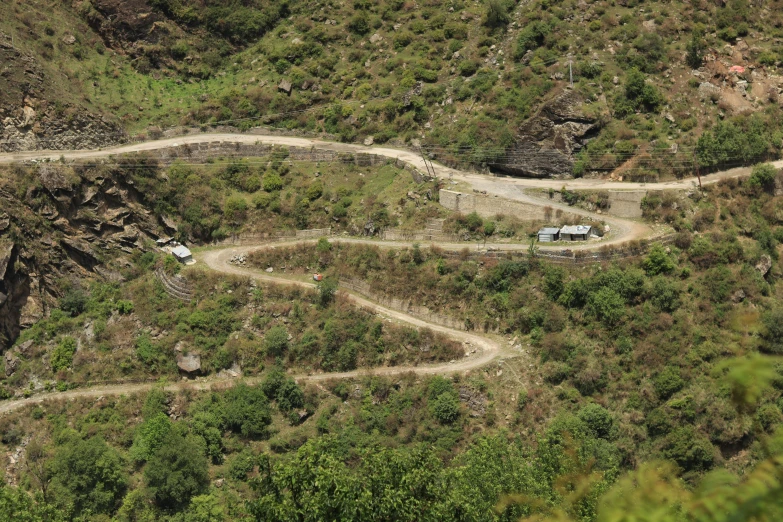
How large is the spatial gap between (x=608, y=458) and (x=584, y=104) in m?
21.6

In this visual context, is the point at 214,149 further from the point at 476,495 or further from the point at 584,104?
the point at 476,495

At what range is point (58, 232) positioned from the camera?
143 feet

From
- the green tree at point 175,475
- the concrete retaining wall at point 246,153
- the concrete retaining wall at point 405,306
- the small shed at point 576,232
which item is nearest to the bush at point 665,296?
the small shed at point 576,232

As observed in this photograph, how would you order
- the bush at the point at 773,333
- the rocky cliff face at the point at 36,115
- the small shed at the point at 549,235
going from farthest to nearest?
the rocky cliff face at the point at 36,115 → the small shed at the point at 549,235 → the bush at the point at 773,333

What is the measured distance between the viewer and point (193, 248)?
4631 cm

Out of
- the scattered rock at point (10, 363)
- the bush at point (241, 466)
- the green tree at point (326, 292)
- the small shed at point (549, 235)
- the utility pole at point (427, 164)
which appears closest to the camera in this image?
the bush at point (241, 466)

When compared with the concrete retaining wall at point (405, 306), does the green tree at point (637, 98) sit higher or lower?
higher

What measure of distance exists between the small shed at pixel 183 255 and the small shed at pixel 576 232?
19.4 m

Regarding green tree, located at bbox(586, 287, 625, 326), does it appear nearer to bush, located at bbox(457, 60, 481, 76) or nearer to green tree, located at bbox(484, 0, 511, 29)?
bush, located at bbox(457, 60, 481, 76)

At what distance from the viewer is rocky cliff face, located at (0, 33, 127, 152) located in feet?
155

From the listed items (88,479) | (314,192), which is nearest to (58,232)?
(314,192)

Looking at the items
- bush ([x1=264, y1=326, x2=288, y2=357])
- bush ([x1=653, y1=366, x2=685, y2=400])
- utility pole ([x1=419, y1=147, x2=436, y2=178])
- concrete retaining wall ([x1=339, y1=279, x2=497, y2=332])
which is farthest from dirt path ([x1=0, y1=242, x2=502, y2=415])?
utility pole ([x1=419, y1=147, x2=436, y2=178])

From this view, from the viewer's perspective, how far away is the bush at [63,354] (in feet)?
129

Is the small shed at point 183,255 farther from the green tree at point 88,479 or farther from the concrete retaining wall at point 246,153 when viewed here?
the green tree at point 88,479
